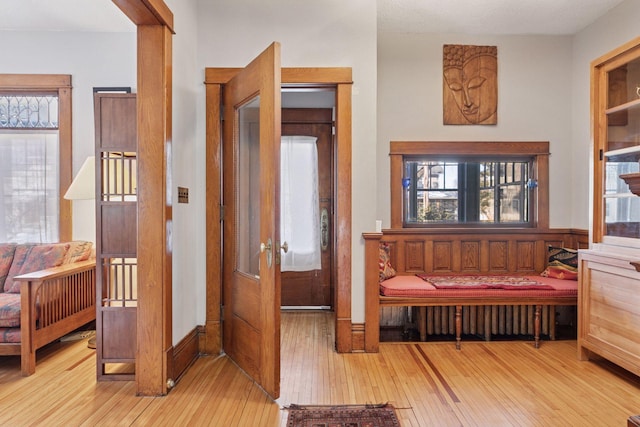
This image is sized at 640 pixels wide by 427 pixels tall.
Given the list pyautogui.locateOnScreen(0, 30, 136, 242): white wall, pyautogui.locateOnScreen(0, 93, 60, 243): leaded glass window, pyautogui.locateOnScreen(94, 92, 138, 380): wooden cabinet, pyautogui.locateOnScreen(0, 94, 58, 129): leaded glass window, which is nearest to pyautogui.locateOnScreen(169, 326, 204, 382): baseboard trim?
pyautogui.locateOnScreen(94, 92, 138, 380): wooden cabinet

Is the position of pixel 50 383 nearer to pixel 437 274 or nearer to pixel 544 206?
pixel 437 274

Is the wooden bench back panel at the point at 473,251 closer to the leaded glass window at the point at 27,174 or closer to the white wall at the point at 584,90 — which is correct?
the white wall at the point at 584,90

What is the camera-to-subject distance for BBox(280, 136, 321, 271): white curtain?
171 inches

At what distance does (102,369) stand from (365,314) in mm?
1934

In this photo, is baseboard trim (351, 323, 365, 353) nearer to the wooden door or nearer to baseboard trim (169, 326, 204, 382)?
baseboard trim (169, 326, 204, 382)

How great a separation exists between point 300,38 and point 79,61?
7.32 ft

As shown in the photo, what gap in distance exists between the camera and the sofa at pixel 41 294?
2.65 m

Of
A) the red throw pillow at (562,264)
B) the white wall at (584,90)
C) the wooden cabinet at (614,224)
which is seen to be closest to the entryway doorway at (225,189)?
the wooden cabinet at (614,224)

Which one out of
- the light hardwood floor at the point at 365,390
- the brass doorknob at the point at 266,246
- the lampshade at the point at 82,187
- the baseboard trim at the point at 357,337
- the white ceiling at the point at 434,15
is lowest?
the light hardwood floor at the point at 365,390

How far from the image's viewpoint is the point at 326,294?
14.6 ft

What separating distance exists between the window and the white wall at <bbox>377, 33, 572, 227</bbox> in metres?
0.28

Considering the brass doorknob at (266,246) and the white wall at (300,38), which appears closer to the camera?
the brass doorknob at (266,246)

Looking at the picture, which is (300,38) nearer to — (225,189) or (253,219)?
(225,189)

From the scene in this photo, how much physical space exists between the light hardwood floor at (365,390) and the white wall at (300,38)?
35.9 inches
